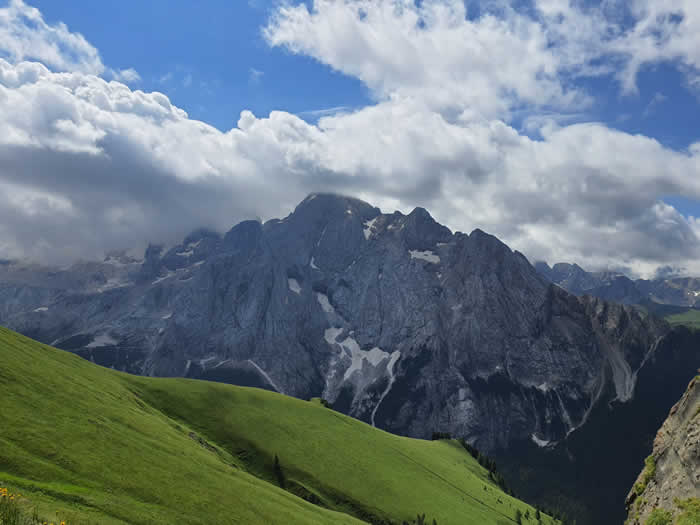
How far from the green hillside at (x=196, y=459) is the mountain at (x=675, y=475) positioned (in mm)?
35066

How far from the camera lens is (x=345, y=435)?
14612 cm

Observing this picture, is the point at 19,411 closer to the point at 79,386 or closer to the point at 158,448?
the point at 158,448

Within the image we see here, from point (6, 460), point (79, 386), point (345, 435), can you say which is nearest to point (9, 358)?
point (79, 386)

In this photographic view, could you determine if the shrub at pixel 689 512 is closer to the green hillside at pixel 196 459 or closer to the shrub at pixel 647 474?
the shrub at pixel 647 474

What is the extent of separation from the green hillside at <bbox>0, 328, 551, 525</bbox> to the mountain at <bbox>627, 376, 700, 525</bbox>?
35.1 metres

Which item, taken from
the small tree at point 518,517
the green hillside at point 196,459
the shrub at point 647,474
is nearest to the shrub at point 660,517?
the shrub at point 647,474

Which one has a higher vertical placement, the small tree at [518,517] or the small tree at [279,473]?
the small tree at [518,517]

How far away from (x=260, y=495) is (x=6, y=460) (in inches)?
1397

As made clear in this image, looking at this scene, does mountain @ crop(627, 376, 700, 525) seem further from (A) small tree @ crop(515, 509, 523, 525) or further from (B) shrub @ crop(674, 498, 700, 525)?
(A) small tree @ crop(515, 509, 523, 525)

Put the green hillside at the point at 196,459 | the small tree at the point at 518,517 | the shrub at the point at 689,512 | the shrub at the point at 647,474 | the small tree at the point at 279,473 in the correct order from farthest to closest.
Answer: the small tree at the point at 518,517, the small tree at the point at 279,473, the green hillside at the point at 196,459, the shrub at the point at 647,474, the shrub at the point at 689,512

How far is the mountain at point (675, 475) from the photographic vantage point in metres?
23.9

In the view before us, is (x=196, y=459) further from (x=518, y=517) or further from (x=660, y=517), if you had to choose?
(x=518, y=517)

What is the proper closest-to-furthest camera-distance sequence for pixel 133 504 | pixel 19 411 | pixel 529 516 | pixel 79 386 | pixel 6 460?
pixel 6 460, pixel 133 504, pixel 19 411, pixel 79 386, pixel 529 516

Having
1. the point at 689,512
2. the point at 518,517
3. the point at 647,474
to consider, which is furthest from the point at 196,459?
the point at 518,517
